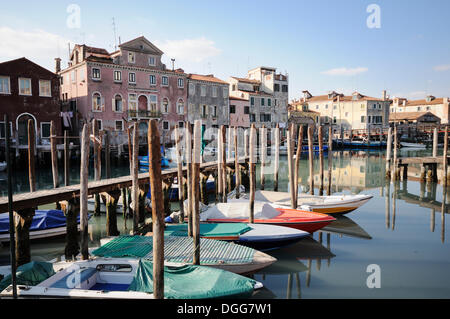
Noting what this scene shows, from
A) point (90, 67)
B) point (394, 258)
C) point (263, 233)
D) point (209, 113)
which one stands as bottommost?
point (394, 258)

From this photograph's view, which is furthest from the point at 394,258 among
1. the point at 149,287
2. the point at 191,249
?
the point at 149,287

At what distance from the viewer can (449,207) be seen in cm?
1569

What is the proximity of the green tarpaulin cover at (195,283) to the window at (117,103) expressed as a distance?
28841 millimetres

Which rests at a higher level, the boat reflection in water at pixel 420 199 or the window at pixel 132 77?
the window at pixel 132 77

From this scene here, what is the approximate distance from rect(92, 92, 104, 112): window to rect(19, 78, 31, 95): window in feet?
17.8

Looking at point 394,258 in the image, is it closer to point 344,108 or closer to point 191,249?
point 191,249

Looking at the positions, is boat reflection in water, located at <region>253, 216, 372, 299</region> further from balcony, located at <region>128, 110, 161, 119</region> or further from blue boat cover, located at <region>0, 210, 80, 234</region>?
balcony, located at <region>128, 110, 161, 119</region>

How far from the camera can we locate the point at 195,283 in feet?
20.1

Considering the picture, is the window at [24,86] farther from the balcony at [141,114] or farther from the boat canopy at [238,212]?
the boat canopy at [238,212]

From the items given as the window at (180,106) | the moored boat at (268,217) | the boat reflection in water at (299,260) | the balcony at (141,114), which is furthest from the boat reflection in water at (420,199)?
the window at (180,106)

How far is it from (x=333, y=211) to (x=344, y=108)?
167ft

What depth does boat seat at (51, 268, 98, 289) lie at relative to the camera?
6234 millimetres

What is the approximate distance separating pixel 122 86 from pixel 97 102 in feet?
9.71

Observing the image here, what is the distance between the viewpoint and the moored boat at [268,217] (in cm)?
1090
